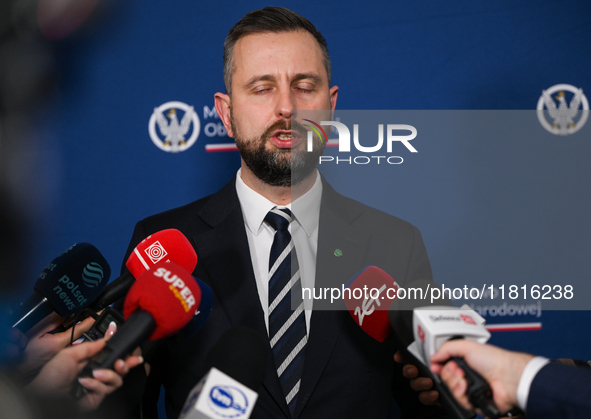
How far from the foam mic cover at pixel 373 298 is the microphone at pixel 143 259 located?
1.44 ft

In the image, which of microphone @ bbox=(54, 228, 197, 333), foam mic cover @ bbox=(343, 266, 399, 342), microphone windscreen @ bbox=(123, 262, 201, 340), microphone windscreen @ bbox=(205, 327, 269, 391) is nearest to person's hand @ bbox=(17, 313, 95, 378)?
microphone @ bbox=(54, 228, 197, 333)

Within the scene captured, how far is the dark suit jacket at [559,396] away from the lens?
77cm

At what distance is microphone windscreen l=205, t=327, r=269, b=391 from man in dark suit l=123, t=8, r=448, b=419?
390 mm

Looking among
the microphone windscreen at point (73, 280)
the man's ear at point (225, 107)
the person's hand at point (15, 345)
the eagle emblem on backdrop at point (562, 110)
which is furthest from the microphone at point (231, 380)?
the eagle emblem on backdrop at point (562, 110)

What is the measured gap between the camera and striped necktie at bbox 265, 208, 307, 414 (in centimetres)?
123

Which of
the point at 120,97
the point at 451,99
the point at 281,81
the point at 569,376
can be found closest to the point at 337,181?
the point at 281,81

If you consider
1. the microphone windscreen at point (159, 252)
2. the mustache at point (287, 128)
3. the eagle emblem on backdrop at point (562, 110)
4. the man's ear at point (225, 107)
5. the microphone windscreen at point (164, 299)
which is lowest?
the microphone windscreen at point (164, 299)

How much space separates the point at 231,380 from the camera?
70cm

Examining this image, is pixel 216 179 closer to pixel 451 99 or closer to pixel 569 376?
pixel 451 99

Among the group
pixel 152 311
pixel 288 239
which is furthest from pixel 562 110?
pixel 152 311

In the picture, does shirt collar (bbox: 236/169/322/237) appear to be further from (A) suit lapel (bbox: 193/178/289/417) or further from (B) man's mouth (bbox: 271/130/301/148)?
(B) man's mouth (bbox: 271/130/301/148)

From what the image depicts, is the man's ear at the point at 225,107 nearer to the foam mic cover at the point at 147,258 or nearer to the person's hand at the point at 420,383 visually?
the foam mic cover at the point at 147,258

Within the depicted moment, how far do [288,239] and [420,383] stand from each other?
558 mm

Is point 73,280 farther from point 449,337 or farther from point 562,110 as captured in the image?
point 562,110
